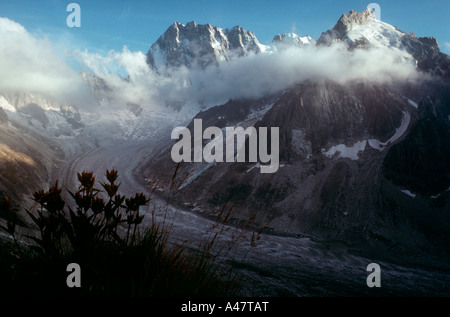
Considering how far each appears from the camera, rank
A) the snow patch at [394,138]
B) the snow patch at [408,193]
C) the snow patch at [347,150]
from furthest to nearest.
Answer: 1. the snow patch at [394,138]
2. the snow patch at [347,150]
3. the snow patch at [408,193]

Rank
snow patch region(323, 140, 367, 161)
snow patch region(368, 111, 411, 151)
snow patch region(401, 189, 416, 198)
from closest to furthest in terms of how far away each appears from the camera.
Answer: snow patch region(401, 189, 416, 198)
snow patch region(323, 140, 367, 161)
snow patch region(368, 111, 411, 151)

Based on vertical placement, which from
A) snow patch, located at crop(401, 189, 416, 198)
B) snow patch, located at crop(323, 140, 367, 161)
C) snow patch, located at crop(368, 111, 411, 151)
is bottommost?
snow patch, located at crop(401, 189, 416, 198)

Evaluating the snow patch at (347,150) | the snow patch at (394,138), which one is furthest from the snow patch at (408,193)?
the snow patch at (394,138)

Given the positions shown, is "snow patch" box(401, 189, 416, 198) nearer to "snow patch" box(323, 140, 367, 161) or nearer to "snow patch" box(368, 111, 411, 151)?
"snow patch" box(323, 140, 367, 161)

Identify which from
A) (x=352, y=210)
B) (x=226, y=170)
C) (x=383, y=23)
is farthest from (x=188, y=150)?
(x=383, y=23)

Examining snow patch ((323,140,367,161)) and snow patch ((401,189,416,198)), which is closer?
snow patch ((401,189,416,198))

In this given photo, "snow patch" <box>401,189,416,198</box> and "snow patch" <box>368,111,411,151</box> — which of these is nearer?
"snow patch" <box>401,189,416,198</box>

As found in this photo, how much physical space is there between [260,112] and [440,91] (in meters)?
68.1

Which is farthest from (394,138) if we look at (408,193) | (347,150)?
(408,193)

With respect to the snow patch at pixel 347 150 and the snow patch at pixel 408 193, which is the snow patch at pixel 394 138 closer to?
the snow patch at pixel 347 150

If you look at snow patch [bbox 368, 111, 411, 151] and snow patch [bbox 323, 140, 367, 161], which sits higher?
snow patch [bbox 368, 111, 411, 151]

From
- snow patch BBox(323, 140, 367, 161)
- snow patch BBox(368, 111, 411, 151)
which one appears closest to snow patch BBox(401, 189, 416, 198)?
snow patch BBox(323, 140, 367, 161)

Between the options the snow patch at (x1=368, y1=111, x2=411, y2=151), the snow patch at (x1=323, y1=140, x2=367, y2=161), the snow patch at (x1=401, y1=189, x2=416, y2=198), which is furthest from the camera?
the snow patch at (x1=368, y1=111, x2=411, y2=151)

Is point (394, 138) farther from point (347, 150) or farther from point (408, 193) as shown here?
point (408, 193)
